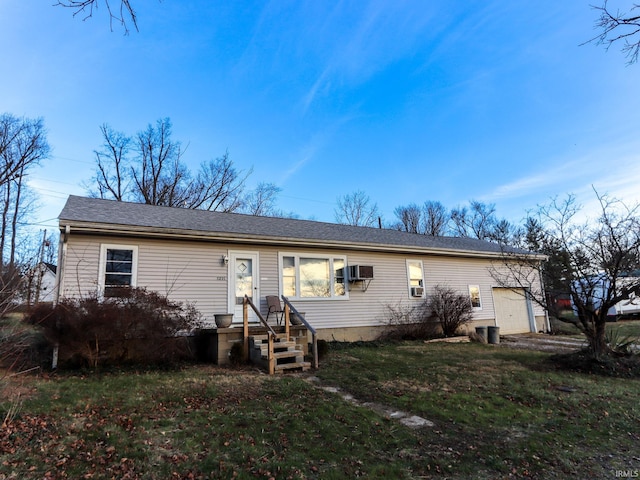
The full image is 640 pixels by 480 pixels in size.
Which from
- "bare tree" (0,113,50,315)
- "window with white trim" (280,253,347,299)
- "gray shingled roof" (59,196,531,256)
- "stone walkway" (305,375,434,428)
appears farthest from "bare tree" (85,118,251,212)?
"stone walkway" (305,375,434,428)

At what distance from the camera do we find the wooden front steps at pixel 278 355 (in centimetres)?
700

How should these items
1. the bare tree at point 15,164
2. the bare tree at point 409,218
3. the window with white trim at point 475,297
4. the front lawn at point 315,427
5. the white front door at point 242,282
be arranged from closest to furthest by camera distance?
the front lawn at point 315,427 → the white front door at point 242,282 → the window with white trim at point 475,297 → the bare tree at point 15,164 → the bare tree at point 409,218

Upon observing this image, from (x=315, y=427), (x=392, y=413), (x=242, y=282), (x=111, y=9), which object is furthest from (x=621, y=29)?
(x=242, y=282)

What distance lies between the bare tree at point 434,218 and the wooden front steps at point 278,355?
2916cm

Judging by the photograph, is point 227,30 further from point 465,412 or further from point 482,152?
point 482,152

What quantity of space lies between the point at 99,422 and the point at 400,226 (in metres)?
33.2

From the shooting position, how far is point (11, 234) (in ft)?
72.7

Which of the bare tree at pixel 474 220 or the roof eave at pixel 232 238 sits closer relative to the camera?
the roof eave at pixel 232 238

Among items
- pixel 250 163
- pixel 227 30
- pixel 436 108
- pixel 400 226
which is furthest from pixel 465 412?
pixel 400 226

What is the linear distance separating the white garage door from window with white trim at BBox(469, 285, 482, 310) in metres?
0.93

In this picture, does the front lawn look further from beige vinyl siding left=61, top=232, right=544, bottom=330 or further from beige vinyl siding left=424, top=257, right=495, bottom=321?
beige vinyl siding left=424, top=257, right=495, bottom=321

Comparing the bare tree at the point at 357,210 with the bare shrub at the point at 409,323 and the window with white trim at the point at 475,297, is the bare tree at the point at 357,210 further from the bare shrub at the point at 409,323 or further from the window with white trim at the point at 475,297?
the bare shrub at the point at 409,323

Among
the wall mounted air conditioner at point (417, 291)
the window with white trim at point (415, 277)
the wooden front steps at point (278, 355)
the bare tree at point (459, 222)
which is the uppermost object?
the bare tree at point (459, 222)

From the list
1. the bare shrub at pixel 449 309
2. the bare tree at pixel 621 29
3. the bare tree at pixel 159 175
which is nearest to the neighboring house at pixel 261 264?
the bare shrub at pixel 449 309
